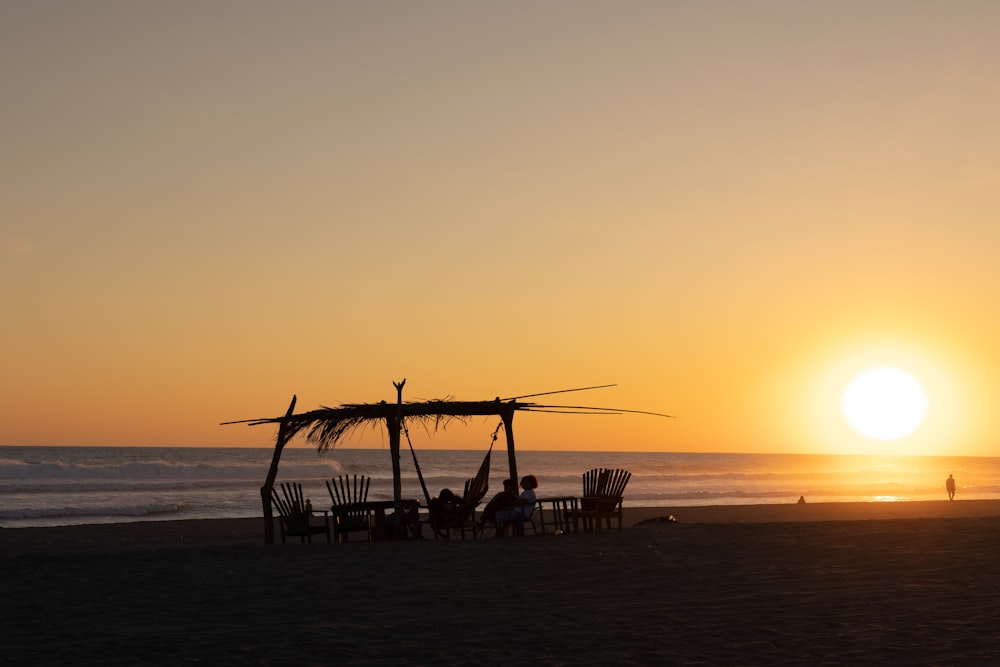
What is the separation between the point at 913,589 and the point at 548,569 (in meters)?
3.52

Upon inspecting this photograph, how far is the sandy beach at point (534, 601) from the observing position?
20.9 feet

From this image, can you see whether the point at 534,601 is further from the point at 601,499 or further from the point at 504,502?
the point at 601,499

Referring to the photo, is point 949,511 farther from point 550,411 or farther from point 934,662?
point 934,662

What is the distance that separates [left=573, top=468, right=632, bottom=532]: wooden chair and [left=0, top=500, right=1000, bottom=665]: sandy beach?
1385mm

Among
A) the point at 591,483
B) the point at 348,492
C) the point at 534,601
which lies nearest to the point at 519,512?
the point at 591,483

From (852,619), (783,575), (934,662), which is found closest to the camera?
(934,662)

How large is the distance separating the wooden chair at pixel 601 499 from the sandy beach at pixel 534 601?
1.38 meters

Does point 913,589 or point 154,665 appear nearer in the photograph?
point 154,665

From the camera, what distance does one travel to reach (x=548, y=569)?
33.9 feet

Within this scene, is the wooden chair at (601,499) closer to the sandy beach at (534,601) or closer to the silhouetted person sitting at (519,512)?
the silhouetted person sitting at (519,512)

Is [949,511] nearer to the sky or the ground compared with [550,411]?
nearer to the ground

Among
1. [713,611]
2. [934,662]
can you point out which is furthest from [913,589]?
[934,662]

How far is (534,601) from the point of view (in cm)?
836

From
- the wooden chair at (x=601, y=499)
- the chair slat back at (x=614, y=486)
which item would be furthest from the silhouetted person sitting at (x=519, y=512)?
the chair slat back at (x=614, y=486)
